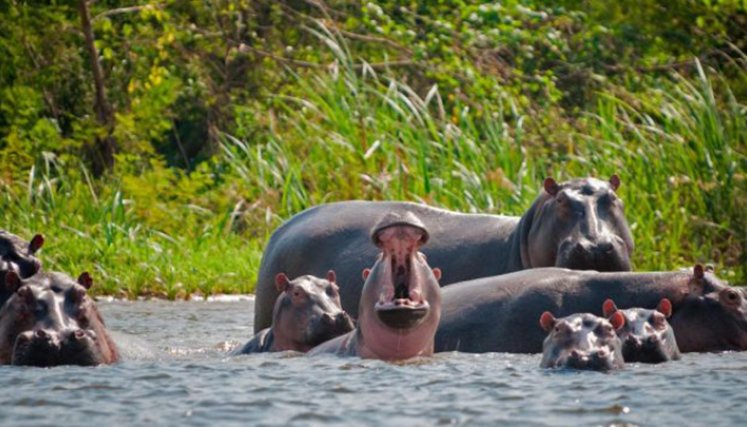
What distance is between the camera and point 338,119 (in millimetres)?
14414

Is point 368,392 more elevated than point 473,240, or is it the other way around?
point 473,240

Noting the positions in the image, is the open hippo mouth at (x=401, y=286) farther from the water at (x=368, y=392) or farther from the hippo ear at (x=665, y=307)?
the hippo ear at (x=665, y=307)

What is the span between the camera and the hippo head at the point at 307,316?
27.3ft

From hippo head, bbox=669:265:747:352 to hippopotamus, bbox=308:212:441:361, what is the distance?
1300 millimetres

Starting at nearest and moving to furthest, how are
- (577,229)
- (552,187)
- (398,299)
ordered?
(398,299) → (577,229) → (552,187)

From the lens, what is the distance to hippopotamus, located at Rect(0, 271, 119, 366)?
703 cm

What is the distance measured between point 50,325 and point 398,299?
1.45m

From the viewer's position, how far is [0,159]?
16.5 meters

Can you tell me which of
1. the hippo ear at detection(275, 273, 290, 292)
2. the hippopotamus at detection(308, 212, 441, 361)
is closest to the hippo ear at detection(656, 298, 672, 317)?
the hippopotamus at detection(308, 212, 441, 361)

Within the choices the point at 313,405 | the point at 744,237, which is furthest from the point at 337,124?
the point at 313,405

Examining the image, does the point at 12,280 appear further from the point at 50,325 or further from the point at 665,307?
the point at 665,307

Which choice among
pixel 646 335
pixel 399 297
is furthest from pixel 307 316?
pixel 646 335

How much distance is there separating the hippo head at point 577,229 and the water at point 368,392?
117cm

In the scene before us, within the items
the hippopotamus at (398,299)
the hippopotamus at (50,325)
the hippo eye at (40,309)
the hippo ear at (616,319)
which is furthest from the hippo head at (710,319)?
the hippo eye at (40,309)
